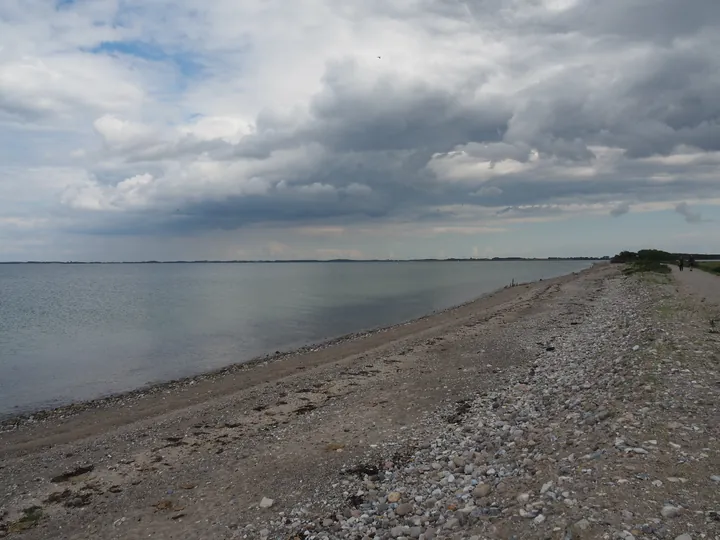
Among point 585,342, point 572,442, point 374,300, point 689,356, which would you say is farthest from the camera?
point 374,300

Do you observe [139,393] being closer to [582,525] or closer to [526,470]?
[526,470]

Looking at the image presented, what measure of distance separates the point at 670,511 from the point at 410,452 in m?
5.58

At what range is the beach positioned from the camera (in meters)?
6.83

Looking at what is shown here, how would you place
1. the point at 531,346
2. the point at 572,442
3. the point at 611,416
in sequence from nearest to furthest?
the point at 572,442, the point at 611,416, the point at 531,346

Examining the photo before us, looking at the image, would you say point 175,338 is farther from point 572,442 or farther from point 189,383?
point 572,442

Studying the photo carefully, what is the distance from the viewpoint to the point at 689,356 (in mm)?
13656

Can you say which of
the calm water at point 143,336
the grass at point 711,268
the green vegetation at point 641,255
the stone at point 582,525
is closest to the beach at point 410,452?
the stone at point 582,525

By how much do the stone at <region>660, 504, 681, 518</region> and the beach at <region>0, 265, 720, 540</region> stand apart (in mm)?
20

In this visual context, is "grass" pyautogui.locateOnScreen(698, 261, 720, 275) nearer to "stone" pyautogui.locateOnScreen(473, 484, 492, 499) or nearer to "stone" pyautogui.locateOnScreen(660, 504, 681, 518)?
"stone" pyautogui.locateOnScreen(473, 484, 492, 499)

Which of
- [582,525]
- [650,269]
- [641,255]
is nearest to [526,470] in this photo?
[582,525]

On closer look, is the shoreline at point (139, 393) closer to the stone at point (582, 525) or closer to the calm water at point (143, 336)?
the calm water at point (143, 336)

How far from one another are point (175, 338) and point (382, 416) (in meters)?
28.3

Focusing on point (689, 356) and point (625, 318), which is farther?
point (625, 318)

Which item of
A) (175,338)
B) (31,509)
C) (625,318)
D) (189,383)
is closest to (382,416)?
(31,509)
